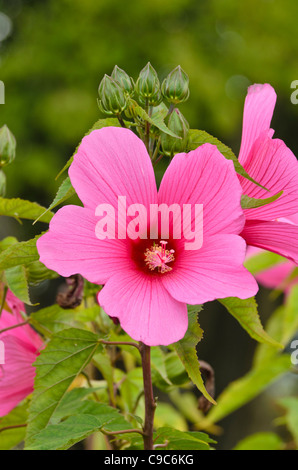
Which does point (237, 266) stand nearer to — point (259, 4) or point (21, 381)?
point (21, 381)

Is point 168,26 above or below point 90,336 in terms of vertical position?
above

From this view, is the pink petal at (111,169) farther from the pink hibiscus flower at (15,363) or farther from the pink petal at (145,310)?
the pink hibiscus flower at (15,363)

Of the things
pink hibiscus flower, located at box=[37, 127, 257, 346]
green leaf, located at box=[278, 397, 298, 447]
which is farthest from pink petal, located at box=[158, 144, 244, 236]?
green leaf, located at box=[278, 397, 298, 447]

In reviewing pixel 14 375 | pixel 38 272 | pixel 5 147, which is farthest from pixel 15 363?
pixel 5 147

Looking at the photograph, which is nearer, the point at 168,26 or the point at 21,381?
the point at 21,381
